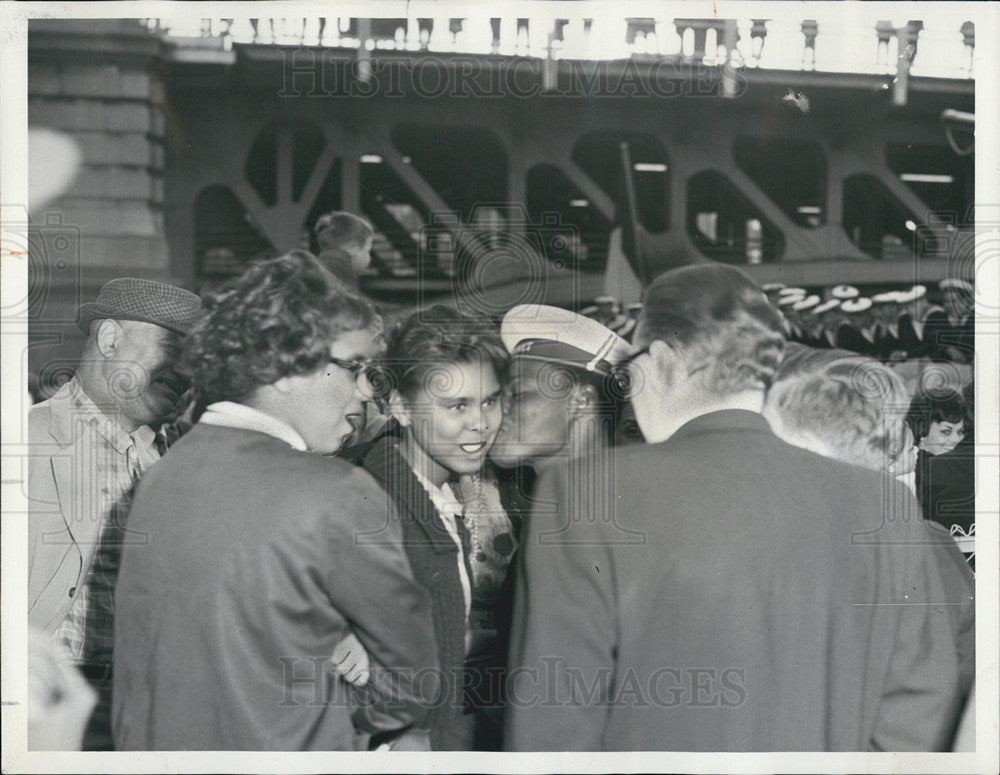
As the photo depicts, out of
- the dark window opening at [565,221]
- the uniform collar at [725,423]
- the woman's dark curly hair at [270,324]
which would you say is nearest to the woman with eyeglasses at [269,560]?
the woman's dark curly hair at [270,324]

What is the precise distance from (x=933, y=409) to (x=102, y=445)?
3.21 meters

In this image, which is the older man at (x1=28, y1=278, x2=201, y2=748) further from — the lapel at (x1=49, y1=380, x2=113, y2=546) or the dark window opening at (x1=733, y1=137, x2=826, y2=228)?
the dark window opening at (x1=733, y1=137, x2=826, y2=228)

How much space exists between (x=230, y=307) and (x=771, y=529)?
7.21ft

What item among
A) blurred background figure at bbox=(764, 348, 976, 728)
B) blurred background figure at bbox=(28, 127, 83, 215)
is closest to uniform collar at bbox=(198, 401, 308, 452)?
blurred background figure at bbox=(28, 127, 83, 215)

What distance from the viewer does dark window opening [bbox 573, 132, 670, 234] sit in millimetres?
3670

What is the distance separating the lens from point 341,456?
3.63 meters

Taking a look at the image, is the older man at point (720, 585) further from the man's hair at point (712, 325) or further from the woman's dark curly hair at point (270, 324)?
the woman's dark curly hair at point (270, 324)

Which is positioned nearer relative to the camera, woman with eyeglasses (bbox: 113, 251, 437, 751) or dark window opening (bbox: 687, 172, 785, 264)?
woman with eyeglasses (bbox: 113, 251, 437, 751)

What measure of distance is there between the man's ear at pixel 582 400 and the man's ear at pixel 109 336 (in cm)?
174

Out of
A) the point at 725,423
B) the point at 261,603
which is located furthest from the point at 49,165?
the point at 725,423

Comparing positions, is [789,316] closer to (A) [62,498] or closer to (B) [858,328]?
(B) [858,328]

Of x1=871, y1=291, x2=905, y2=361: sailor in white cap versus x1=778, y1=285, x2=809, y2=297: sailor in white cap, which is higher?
x1=778, y1=285, x2=809, y2=297: sailor in white cap

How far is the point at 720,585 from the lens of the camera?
3584 mm

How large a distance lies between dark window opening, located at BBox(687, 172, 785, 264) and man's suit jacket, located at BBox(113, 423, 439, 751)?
1574 millimetres
